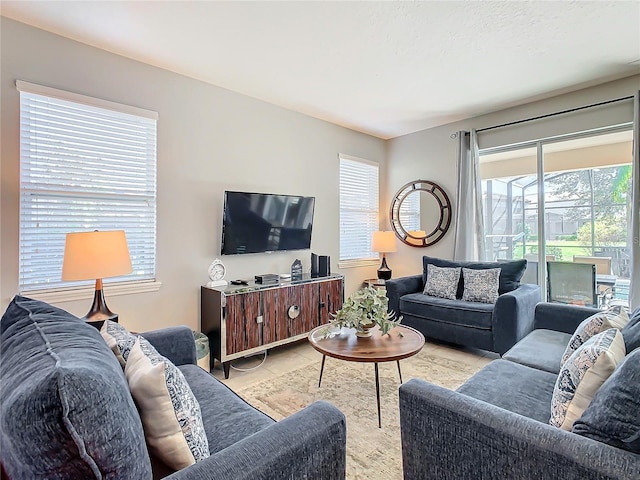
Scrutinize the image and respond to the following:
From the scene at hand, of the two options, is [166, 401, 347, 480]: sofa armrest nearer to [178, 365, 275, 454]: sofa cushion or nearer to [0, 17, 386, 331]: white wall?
[178, 365, 275, 454]: sofa cushion

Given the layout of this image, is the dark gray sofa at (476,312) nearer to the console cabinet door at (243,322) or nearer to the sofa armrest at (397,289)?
the sofa armrest at (397,289)

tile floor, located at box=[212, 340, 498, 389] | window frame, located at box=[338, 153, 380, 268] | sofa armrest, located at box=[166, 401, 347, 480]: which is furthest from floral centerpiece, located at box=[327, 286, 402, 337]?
window frame, located at box=[338, 153, 380, 268]

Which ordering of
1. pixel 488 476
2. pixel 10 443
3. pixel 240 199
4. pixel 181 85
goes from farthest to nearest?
1. pixel 240 199
2. pixel 181 85
3. pixel 488 476
4. pixel 10 443

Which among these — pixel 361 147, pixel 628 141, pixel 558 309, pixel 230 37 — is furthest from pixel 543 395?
pixel 361 147

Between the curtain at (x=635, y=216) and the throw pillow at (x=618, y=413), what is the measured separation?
2.90m

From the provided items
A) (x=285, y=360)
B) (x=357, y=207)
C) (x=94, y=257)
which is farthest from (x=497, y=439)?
(x=357, y=207)

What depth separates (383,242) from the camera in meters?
4.64

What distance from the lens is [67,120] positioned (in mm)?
2467

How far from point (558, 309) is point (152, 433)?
9.12 feet

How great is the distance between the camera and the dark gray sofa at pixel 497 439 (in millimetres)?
909

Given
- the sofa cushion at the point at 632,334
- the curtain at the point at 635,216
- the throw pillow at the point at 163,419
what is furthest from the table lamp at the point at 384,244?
the throw pillow at the point at 163,419

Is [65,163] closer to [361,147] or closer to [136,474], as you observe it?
[136,474]

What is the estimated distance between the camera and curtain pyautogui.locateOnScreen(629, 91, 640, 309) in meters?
3.06

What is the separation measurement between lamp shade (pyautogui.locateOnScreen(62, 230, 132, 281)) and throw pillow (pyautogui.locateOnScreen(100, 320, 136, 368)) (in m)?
0.75
